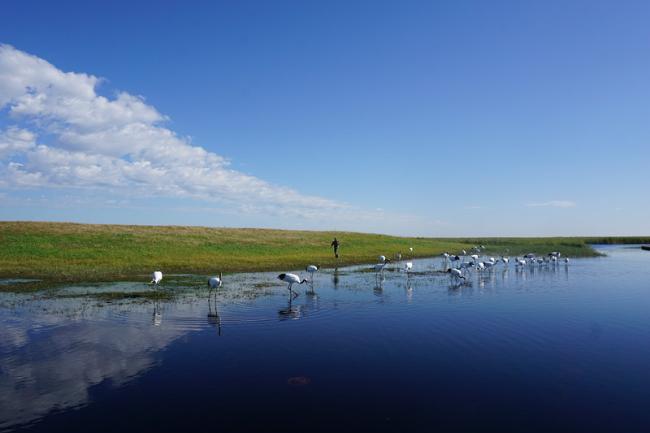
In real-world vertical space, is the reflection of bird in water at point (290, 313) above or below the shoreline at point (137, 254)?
below

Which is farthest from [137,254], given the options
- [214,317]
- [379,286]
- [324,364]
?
[324,364]

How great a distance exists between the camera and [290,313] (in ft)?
69.4

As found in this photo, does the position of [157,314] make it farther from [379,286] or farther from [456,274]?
[456,274]

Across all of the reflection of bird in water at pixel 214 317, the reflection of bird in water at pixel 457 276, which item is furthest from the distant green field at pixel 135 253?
the reflection of bird in water at pixel 457 276

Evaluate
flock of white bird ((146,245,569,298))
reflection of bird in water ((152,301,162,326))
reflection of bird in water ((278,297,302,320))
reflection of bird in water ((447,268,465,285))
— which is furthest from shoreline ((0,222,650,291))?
reflection of bird in water ((278,297,302,320))

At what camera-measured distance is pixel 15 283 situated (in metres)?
30.5

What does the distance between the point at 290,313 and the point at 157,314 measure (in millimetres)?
6204

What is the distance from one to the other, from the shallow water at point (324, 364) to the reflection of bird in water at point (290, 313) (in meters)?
0.05

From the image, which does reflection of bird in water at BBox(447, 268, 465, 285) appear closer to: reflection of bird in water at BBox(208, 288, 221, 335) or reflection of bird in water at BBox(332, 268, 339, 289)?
reflection of bird in water at BBox(332, 268, 339, 289)

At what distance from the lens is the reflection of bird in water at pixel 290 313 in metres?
20.3

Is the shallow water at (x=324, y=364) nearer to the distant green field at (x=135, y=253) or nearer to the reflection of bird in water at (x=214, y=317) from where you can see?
the reflection of bird in water at (x=214, y=317)

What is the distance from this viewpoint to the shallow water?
33.6 ft

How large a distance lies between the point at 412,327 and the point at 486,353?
152 inches

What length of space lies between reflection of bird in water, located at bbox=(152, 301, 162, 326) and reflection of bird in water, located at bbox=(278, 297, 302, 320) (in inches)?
210
